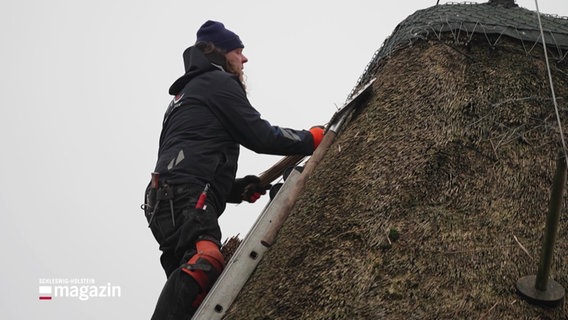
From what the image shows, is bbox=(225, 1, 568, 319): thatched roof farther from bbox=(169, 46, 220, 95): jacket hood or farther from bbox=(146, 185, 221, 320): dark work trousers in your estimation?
bbox=(169, 46, 220, 95): jacket hood

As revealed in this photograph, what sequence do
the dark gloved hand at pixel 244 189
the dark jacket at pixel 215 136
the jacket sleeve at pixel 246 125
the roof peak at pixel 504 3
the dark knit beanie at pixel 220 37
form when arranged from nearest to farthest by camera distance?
1. the dark jacket at pixel 215 136
2. the jacket sleeve at pixel 246 125
3. the dark knit beanie at pixel 220 37
4. the dark gloved hand at pixel 244 189
5. the roof peak at pixel 504 3

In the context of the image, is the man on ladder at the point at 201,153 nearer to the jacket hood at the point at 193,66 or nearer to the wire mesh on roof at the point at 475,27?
the jacket hood at the point at 193,66

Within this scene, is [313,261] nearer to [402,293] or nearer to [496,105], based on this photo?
[402,293]

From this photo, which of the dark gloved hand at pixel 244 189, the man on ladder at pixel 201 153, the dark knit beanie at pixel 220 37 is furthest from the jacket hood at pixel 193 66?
the dark gloved hand at pixel 244 189

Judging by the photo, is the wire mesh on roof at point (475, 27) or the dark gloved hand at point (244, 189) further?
the dark gloved hand at point (244, 189)

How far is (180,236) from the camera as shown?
504 cm

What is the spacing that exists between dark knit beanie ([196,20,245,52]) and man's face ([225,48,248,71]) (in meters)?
0.03

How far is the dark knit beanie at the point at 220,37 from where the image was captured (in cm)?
580

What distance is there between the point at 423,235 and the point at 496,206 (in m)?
0.51

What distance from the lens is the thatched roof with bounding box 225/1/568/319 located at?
13.7 feet

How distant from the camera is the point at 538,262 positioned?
14.1 ft

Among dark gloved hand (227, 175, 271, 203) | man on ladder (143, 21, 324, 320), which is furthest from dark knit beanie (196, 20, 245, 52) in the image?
dark gloved hand (227, 175, 271, 203)

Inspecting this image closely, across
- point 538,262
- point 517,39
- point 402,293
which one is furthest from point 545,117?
point 402,293

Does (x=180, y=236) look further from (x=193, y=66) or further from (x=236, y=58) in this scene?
(x=236, y=58)
